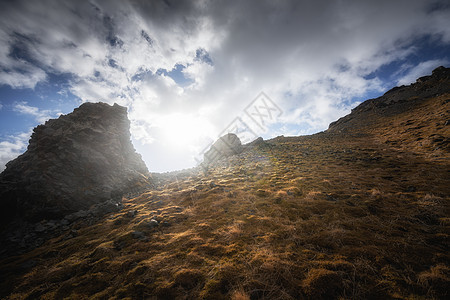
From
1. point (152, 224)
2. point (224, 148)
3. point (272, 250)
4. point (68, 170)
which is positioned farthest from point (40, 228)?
point (224, 148)

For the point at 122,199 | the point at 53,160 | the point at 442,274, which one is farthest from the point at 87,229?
the point at 442,274

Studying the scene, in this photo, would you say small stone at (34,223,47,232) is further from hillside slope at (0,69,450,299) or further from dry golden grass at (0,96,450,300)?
dry golden grass at (0,96,450,300)

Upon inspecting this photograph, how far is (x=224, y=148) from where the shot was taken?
36531mm

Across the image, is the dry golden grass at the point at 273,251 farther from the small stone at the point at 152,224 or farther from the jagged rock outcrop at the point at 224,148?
the jagged rock outcrop at the point at 224,148

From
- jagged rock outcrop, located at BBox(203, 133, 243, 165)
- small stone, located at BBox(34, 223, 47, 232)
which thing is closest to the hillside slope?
small stone, located at BBox(34, 223, 47, 232)

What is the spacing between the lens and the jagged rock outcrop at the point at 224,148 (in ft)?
115

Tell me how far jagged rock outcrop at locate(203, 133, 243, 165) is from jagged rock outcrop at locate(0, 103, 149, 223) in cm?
1861

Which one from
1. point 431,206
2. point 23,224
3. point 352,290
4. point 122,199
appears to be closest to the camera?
point 352,290

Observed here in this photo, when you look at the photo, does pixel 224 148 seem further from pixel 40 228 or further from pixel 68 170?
pixel 40 228

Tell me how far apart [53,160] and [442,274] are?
25.8 metres

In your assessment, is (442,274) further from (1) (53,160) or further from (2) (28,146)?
(2) (28,146)

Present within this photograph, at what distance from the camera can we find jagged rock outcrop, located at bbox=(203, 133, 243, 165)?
1383 inches

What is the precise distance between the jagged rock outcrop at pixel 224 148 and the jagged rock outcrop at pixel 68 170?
61.1 ft

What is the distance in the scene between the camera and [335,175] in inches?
465
